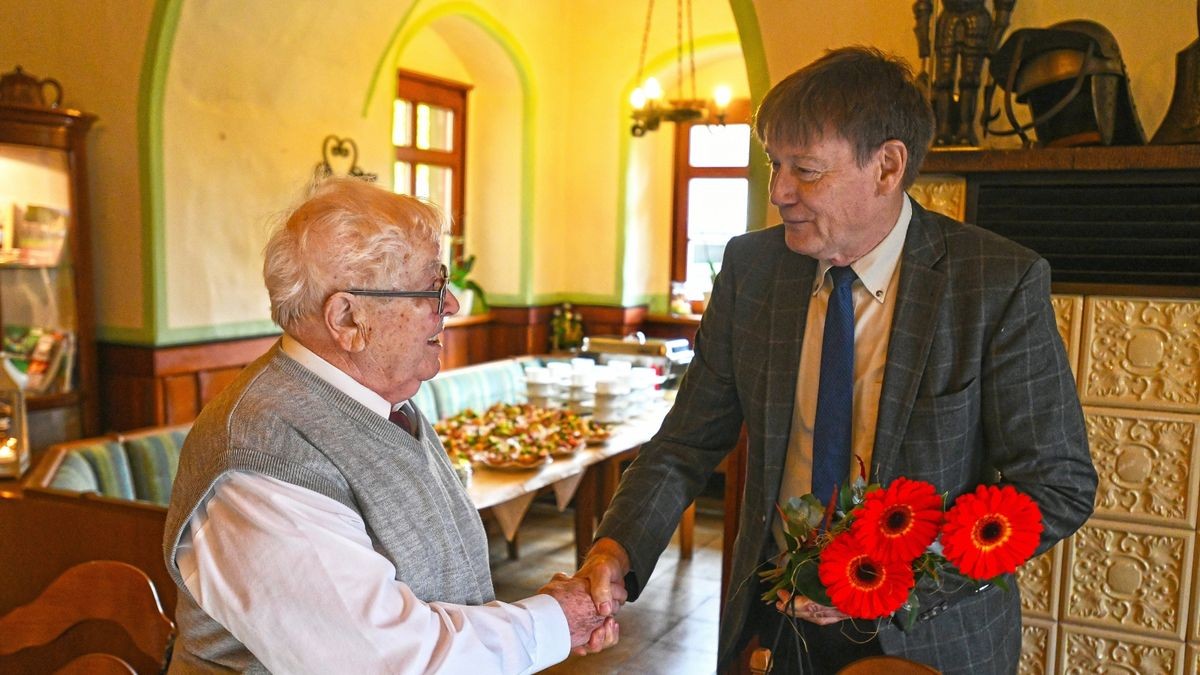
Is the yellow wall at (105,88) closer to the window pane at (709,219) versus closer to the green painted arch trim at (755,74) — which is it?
the green painted arch trim at (755,74)

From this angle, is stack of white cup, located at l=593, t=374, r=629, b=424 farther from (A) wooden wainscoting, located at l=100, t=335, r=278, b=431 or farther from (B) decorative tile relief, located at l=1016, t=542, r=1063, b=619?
(B) decorative tile relief, located at l=1016, t=542, r=1063, b=619

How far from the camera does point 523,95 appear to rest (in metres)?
8.41

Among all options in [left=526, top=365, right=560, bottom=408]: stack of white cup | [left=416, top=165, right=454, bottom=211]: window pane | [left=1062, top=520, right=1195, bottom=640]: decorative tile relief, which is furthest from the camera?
[left=416, top=165, right=454, bottom=211]: window pane

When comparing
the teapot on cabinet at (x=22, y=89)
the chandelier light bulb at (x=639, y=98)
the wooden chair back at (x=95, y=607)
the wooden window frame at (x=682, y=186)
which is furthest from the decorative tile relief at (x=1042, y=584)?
the wooden window frame at (x=682, y=186)

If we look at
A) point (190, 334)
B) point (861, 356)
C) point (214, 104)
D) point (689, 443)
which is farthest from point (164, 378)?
point (861, 356)

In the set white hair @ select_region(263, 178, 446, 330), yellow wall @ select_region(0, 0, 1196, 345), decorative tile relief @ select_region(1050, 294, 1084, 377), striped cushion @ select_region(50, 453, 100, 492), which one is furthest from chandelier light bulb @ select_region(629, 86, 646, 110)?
white hair @ select_region(263, 178, 446, 330)

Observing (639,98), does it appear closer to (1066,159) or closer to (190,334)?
(190,334)

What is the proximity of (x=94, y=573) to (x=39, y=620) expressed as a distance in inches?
5.7

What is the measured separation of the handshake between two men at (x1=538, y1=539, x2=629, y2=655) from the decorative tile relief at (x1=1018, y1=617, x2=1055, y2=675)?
3.88 feet

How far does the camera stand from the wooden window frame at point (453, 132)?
7738mm

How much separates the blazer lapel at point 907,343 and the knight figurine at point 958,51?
85 cm

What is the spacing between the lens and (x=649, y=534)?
1907 mm

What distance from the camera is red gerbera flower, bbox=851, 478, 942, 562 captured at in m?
1.37

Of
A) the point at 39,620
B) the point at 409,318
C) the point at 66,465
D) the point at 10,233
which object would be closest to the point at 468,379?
the point at 10,233
